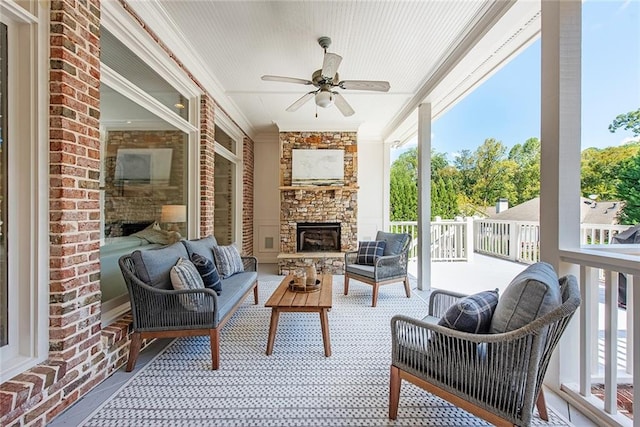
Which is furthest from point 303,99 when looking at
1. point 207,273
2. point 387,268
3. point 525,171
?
point 525,171

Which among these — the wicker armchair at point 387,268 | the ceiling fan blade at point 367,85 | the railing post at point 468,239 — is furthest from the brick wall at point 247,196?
the railing post at point 468,239

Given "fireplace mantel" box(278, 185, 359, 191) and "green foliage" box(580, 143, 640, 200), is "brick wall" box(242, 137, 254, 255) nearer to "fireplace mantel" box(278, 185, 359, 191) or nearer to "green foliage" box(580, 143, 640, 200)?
"fireplace mantel" box(278, 185, 359, 191)

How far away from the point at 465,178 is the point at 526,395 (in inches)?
441

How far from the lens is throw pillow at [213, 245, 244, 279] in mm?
3205

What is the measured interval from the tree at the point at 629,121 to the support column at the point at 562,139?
1.55m

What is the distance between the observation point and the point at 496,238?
6.14 metres

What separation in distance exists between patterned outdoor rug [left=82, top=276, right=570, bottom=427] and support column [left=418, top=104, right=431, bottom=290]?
156 cm

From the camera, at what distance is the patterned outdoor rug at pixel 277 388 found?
63.4 inches

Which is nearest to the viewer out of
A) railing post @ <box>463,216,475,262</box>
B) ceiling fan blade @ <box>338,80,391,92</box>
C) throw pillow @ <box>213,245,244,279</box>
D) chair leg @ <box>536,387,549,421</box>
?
chair leg @ <box>536,387,549,421</box>

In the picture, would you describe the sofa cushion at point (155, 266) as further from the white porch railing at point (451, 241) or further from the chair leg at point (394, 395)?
the white porch railing at point (451, 241)

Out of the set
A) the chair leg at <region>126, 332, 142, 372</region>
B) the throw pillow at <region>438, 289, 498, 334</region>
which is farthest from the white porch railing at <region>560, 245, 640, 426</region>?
the chair leg at <region>126, 332, 142, 372</region>

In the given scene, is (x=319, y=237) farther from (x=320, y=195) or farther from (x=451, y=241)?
(x=451, y=241)

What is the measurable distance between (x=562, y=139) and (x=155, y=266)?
3.04 m

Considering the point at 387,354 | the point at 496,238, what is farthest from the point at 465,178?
the point at 387,354
